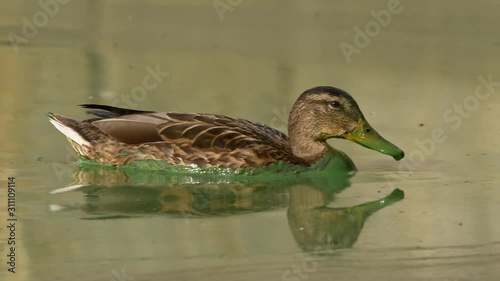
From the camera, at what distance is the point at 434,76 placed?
43.1ft

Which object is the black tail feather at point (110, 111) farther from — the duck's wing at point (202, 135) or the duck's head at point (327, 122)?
the duck's head at point (327, 122)

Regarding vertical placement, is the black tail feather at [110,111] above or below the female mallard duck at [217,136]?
above

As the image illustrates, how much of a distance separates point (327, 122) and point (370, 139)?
0.35 meters

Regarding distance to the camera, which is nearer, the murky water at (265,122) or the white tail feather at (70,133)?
the murky water at (265,122)

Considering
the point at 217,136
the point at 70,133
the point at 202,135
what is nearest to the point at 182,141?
the point at 202,135

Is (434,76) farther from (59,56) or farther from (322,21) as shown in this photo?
(59,56)

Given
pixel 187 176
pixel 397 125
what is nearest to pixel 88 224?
pixel 187 176

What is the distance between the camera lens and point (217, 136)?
10109 mm

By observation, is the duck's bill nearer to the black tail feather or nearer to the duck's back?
the duck's back

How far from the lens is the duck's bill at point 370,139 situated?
10125 millimetres

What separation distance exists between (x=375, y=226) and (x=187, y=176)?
1.85 meters

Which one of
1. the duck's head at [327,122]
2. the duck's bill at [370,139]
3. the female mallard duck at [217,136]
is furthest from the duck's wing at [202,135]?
the duck's bill at [370,139]

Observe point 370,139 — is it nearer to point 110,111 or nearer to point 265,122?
point 265,122

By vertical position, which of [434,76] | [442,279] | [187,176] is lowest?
[442,279]
